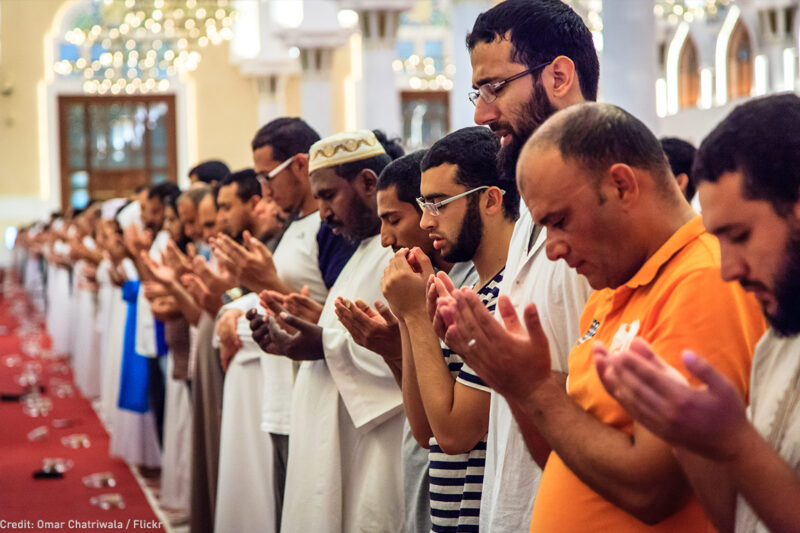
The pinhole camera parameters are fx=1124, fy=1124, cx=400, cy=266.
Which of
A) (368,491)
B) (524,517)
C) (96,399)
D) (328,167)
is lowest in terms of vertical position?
(96,399)

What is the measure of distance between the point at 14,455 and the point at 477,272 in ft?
18.5

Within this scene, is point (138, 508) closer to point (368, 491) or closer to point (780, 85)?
point (368, 491)

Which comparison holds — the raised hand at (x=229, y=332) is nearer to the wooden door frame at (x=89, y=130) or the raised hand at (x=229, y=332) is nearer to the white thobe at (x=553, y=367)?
the white thobe at (x=553, y=367)

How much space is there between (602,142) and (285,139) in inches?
99.6

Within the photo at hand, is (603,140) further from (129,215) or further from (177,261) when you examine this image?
(129,215)

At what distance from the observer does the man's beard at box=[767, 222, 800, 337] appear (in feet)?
4.84

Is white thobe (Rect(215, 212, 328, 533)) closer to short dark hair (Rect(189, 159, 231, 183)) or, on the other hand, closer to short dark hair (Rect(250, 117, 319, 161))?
short dark hair (Rect(250, 117, 319, 161))

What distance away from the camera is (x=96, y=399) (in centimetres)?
1007

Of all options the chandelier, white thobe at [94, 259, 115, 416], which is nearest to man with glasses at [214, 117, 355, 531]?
white thobe at [94, 259, 115, 416]

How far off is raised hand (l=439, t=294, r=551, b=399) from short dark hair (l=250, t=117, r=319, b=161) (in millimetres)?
2483

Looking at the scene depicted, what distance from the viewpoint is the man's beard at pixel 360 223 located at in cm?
364

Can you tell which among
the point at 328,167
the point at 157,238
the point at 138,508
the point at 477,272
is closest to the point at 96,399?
the point at 157,238

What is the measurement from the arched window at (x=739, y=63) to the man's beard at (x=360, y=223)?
17.2 m

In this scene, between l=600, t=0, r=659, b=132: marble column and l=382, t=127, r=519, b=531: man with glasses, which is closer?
l=382, t=127, r=519, b=531: man with glasses
